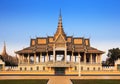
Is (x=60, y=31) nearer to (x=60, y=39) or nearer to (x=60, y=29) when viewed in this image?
(x=60, y=29)

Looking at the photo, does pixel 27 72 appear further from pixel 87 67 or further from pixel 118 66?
pixel 118 66

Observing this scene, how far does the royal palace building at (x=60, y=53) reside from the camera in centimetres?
7412

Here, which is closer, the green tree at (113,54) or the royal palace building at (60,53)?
the royal palace building at (60,53)

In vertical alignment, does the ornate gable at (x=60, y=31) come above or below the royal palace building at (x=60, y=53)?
above

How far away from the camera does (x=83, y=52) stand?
79875 mm

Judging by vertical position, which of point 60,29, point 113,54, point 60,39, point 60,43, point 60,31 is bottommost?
Answer: point 113,54

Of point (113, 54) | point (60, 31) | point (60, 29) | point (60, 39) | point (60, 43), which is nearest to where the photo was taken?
point (60, 43)

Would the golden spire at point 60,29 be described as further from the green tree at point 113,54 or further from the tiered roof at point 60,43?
the green tree at point 113,54

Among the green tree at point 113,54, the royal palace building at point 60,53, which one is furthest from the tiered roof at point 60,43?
the green tree at point 113,54

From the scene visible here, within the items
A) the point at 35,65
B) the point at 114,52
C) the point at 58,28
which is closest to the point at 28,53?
the point at 35,65

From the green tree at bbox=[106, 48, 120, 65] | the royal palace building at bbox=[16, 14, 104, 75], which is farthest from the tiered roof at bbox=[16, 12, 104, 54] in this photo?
the green tree at bbox=[106, 48, 120, 65]

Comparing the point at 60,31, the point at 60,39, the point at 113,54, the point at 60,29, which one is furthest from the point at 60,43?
the point at 113,54

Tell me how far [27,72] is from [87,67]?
16770mm

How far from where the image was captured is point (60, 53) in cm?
8388
